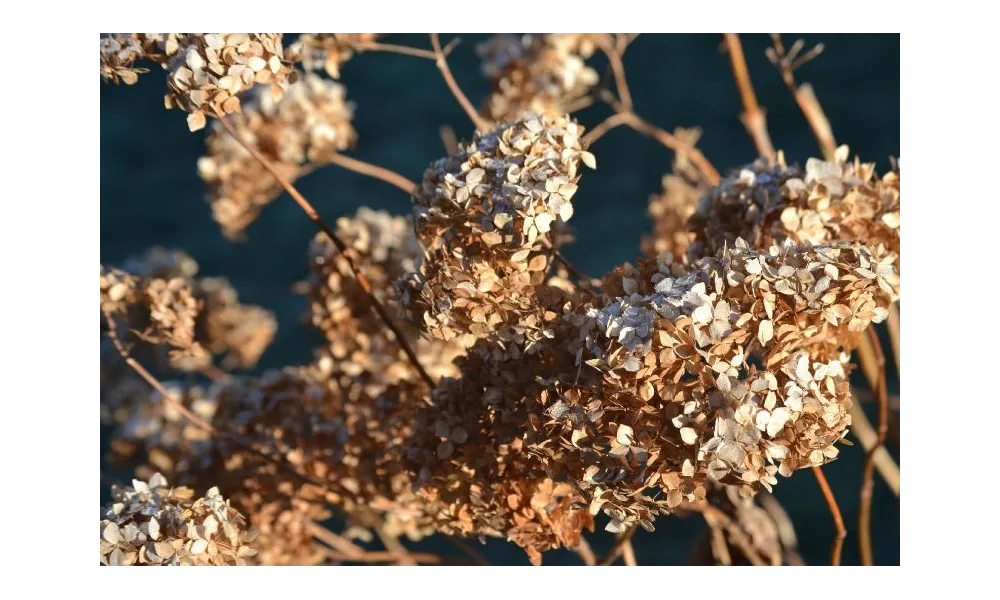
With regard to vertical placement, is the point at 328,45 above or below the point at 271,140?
below

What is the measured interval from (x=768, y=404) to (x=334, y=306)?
1.88 ft

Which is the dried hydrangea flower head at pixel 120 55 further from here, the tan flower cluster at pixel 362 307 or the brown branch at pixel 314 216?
the tan flower cluster at pixel 362 307

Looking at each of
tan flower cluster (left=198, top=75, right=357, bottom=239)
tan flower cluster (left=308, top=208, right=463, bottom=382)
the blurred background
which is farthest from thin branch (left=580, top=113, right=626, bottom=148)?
the blurred background

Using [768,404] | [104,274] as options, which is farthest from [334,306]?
[768,404]

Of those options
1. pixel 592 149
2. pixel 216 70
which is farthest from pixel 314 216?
pixel 592 149

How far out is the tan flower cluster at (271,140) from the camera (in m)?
1.17

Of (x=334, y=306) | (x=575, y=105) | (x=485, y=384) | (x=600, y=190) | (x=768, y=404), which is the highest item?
(x=600, y=190)

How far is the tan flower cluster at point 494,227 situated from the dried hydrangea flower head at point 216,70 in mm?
167

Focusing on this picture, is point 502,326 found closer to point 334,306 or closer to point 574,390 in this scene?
point 574,390

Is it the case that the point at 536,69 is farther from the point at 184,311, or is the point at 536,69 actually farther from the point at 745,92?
the point at 184,311

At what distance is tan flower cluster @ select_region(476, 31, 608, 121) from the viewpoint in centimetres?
114

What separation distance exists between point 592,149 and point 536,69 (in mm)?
1107

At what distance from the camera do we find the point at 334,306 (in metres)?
1.03

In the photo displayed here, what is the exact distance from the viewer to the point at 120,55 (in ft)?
2.45
